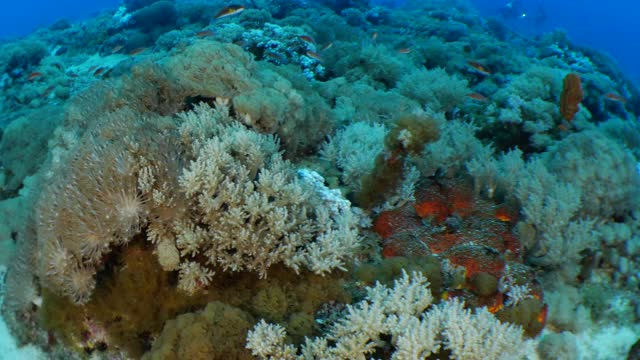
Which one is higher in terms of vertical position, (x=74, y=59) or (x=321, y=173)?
(x=321, y=173)

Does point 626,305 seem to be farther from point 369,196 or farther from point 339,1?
point 339,1

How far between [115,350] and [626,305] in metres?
4.54

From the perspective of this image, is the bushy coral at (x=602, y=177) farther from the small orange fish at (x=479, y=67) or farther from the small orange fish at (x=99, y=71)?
the small orange fish at (x=99, y=71)

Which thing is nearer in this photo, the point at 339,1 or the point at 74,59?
the point at 74,59

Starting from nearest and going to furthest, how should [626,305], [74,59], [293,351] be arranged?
[293,351] → [626,305] → [74,59]

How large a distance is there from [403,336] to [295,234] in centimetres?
118

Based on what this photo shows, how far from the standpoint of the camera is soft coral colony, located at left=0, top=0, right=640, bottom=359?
9.77 ft

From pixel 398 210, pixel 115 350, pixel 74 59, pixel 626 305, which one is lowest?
pixel 74 59

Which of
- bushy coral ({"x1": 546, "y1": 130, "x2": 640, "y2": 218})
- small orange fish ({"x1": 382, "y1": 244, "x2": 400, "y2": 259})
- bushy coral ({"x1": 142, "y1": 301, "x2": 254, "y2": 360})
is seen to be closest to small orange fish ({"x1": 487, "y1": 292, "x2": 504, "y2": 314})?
small orange fish ({"x1": 382, "y1": 244, "x2": 400, "y2": 259})

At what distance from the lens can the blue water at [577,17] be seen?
80.9 meters

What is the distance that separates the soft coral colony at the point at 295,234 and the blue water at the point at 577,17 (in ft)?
Answer: 252

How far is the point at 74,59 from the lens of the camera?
15695mm

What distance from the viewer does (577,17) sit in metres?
108

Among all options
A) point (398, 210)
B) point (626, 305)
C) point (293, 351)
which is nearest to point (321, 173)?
point (398, 210)
